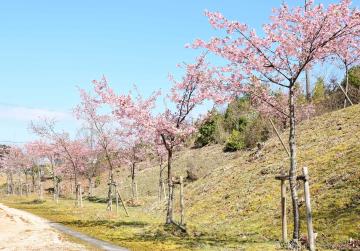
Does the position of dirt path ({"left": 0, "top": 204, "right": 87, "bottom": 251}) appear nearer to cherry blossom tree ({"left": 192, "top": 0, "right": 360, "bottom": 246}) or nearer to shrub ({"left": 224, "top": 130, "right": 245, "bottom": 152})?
cherry blossom tree ({"left": 192, "top": 0, "right": 360, "bottom": 246})

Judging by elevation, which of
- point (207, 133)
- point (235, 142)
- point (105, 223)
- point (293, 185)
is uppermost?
point (207, 133)

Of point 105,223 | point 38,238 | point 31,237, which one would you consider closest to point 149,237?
point 38,238

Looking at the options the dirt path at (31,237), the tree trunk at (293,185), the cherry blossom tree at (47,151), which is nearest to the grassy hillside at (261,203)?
the tree trunk at (293,185)

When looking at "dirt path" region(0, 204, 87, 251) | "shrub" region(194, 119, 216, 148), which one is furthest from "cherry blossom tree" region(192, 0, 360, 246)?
"shrub" region(194, 119, 216, 148)

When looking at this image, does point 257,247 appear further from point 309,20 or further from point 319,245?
point 309,20

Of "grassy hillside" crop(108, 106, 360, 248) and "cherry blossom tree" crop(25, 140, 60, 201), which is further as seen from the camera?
"cherry blossom tree" crop(25, 140, 60, 201)

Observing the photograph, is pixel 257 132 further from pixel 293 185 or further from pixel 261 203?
pixel 293 185

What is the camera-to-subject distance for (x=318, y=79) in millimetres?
61156

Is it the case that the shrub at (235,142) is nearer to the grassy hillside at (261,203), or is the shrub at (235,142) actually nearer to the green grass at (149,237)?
the grassy hillside at (261,203)

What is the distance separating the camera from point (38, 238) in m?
21.6

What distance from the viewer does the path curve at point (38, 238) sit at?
18.6 meters

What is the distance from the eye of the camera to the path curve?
18578 mm

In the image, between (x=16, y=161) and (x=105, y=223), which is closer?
(x=105, y=223)

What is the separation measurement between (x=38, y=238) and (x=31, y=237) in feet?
2.20
